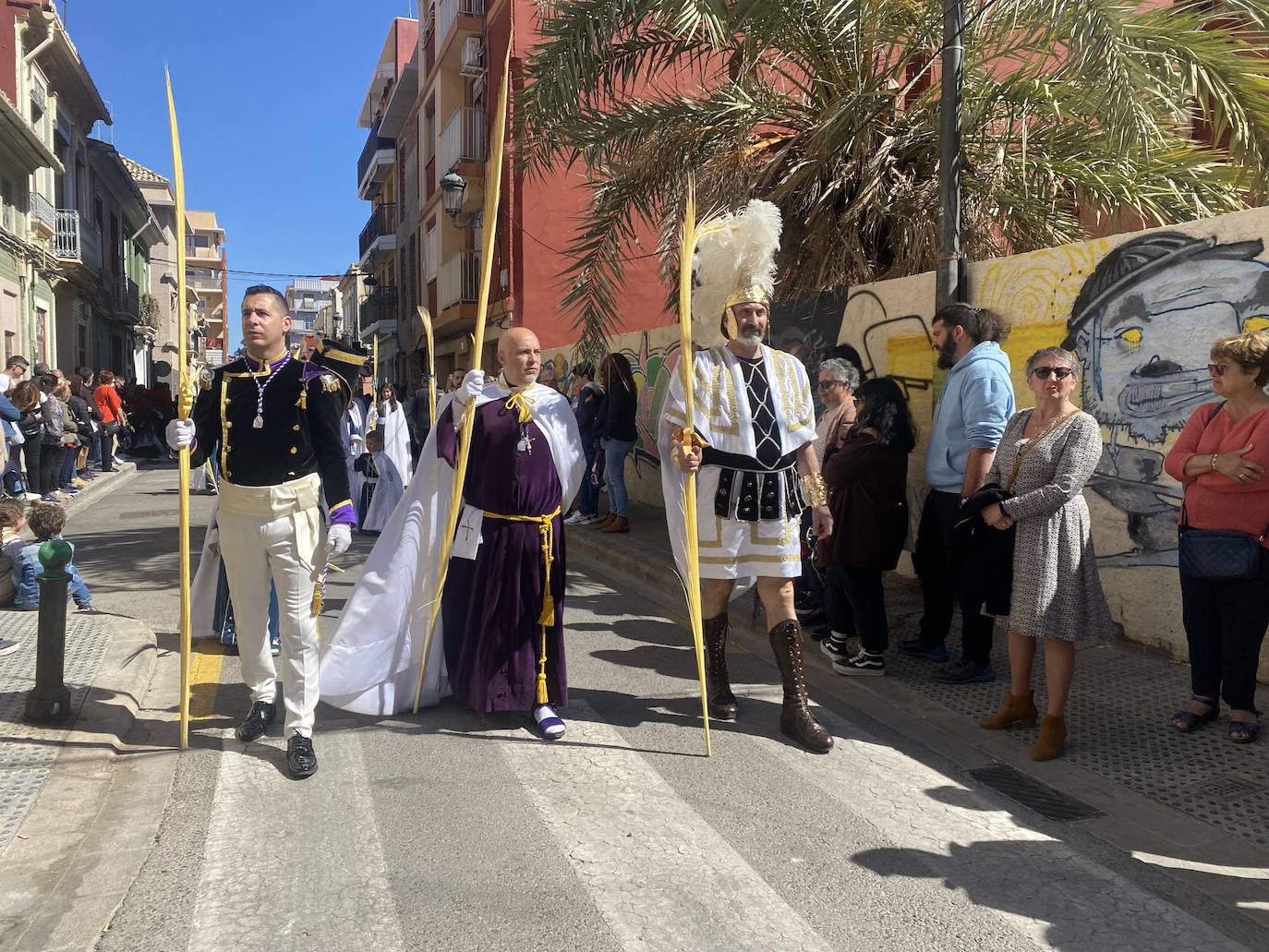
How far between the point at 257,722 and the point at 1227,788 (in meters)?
3.88

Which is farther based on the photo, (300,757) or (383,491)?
(383,491)

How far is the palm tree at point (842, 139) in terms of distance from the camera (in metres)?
7.44

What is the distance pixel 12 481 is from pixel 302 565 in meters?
8.65

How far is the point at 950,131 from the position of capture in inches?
255

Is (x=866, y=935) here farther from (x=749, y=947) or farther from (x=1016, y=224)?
(x=1016, y=224)

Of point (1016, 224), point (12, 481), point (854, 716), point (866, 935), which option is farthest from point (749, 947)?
point (12, 481)

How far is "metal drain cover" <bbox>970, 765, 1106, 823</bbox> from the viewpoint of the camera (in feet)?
12.2

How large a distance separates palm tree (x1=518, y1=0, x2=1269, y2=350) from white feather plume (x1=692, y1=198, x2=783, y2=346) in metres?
3.16

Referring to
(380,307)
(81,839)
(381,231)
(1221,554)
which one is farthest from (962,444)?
(381,231)

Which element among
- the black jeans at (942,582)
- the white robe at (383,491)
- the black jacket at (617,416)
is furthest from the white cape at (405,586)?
the black jacket at (617,416)

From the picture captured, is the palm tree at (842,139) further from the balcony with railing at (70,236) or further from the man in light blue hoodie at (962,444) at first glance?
the balcony with railing at (70,236)

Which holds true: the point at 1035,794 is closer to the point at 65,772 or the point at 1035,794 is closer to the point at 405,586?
the point at 405,586

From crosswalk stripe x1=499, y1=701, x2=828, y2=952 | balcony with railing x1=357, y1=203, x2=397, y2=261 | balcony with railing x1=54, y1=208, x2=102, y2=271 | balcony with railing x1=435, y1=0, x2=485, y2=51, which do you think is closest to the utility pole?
crosswalk stripe x1=499, y1=701, x2=828, y2=952

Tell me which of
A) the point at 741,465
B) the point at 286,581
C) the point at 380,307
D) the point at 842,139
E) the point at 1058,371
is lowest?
the point at 286,581
